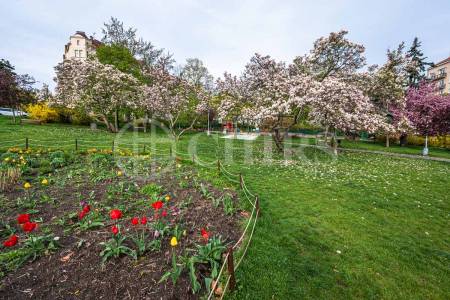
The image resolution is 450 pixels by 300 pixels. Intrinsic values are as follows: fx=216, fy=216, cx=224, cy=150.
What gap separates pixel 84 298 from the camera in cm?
253

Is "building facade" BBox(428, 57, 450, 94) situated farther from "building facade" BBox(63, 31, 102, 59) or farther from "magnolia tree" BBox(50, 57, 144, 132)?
"building facade" BBox(63, 31, 102, 59)

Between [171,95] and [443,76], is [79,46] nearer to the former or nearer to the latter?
[171,95]

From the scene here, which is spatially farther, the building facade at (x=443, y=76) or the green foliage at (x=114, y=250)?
the building facade at (x=443, y=76)

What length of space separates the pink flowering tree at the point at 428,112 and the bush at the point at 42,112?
140 feet

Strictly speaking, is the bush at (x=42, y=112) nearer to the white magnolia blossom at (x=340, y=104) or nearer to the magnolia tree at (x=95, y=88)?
the magnolia tree at (x=95, y=88)

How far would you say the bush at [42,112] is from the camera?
2888cm

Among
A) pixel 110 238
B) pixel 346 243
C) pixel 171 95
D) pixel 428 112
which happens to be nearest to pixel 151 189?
pixel 110 238

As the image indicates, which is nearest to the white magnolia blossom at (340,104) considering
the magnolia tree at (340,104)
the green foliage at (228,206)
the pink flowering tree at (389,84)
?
the magnolia tree at (340,104)

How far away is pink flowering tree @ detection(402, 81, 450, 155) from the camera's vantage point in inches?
878

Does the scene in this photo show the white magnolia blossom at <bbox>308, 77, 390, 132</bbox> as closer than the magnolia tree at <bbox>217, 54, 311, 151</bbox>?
Yes

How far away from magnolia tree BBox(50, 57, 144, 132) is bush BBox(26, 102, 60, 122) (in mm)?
5657

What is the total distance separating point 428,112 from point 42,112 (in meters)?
46.6

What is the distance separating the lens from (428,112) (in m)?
23.1

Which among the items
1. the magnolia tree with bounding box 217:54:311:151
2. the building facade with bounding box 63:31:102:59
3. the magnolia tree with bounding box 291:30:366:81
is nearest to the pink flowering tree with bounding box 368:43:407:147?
the magnolia tree with bounding box 291:30:366:81
